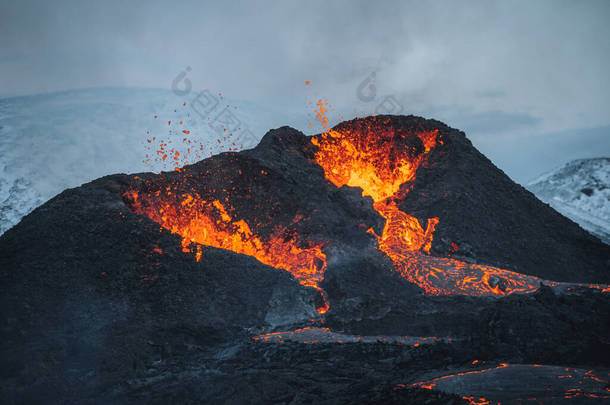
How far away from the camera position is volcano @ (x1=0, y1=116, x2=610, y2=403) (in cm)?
634

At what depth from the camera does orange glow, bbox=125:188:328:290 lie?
1268 cm

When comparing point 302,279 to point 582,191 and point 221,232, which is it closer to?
point 221,232

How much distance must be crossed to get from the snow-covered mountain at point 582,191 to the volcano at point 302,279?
894 inches

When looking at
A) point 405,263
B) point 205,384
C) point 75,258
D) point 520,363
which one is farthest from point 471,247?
point 75,258

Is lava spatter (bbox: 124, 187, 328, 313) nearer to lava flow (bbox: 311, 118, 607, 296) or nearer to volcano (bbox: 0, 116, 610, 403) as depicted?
volcano (bbox: 0, 116, 610, 403)

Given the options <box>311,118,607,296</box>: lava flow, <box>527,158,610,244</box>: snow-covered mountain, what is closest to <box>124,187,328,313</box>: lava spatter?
<box>311,118,607,296</box>: lava flow

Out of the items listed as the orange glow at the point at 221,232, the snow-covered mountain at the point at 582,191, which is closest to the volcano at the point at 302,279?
the orange glow at the point at 221,232

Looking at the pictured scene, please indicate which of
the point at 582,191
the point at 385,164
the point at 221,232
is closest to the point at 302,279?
the point at 221,232

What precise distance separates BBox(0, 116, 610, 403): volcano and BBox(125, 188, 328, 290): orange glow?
6 cm

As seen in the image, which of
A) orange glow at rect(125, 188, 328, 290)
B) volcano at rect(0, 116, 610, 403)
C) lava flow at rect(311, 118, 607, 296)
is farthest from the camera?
lava flow at rect(311, 118, 607, 296)

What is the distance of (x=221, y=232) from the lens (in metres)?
13.7

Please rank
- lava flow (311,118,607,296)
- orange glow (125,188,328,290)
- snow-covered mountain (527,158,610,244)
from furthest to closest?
1. snow-covered mountain (527,158,610,244)
2. lava flow (311,118,607,296)
3. orange glow (125,188,328,290)

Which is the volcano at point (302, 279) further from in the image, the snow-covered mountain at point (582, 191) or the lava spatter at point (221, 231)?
the snow-covered mountain at point (582, 191)

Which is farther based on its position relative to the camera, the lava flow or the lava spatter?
the lava flow
